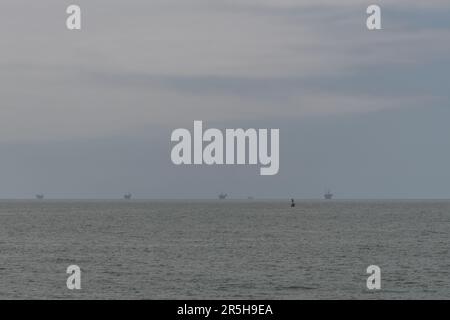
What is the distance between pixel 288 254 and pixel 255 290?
114 ft

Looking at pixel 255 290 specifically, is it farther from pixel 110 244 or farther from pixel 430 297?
pixel 110 244

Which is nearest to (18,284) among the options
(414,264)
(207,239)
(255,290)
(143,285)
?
(143,285)

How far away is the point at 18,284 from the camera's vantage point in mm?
60312

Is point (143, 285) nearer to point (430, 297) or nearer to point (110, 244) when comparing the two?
point (430, 297)

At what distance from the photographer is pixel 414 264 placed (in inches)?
3086

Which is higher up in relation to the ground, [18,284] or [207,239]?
[207,239]

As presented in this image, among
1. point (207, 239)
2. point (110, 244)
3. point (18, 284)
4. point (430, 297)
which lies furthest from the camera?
point (207, 239)

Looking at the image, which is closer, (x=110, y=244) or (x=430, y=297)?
(x=430, y=297)

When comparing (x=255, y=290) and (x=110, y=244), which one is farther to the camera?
(x=110, y=244)
